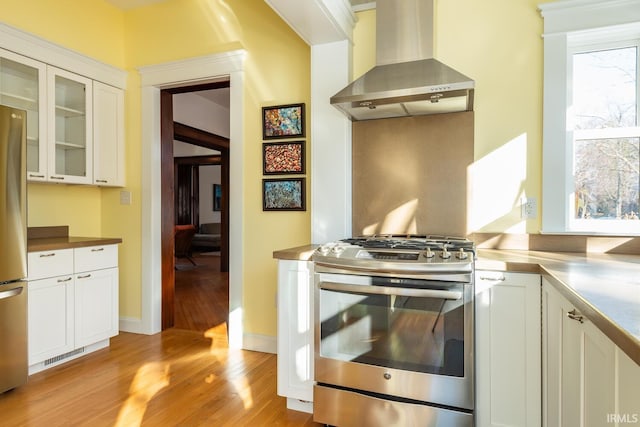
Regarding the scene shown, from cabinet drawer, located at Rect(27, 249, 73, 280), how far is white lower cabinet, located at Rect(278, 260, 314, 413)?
1.75 m

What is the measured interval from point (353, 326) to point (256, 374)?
3.56 ft

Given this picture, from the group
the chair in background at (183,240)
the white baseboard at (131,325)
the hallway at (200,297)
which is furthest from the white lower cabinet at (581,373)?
the chair in background at (183,240)

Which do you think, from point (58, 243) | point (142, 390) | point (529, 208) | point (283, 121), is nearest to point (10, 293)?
point (58, 243)

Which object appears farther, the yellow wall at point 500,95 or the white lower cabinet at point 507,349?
the yellow wall at point 500,95

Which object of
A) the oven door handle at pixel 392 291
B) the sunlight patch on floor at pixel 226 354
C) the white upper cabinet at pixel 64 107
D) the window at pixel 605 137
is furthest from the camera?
the white upper cabinet at pixel 64 107

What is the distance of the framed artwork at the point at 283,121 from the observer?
2869 mm

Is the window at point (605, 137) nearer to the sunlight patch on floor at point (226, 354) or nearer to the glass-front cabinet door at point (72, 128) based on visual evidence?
the sunlight patch on floor at point (226, 354)

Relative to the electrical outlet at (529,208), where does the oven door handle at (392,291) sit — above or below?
below

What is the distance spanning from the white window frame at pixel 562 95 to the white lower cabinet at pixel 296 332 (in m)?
1.54

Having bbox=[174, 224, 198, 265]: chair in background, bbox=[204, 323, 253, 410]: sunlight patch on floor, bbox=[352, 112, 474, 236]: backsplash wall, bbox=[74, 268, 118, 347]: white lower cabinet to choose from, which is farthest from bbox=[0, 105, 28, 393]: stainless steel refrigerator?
bbox=[174, 224, 198, 265]: chair in background

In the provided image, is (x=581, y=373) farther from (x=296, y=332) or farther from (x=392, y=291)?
(x=296, y=332)

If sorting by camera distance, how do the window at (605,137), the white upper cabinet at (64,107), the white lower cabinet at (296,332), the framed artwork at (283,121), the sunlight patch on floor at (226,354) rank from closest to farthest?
the white lower cabinet at (296,332)
the window at (605,137)
the sunlight patch on floor at (226,354)
the white upper cabinet at (64,107)
the framed artwork at (283,121)

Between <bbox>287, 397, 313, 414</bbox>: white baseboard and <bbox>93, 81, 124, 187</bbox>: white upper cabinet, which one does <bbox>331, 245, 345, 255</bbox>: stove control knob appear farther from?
<bbox>93, 81, 124, 187</bbox>: white upper cabinet

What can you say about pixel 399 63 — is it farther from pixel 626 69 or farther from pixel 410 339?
pixel 410 339
